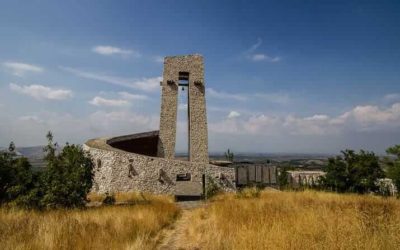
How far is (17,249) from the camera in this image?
550 centimetres

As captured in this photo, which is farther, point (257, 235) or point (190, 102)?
point (190, 102)

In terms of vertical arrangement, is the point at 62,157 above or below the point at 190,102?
below

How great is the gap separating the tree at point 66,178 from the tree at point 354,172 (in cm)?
1336

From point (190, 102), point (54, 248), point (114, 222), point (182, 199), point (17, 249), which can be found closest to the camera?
point (17, 249)

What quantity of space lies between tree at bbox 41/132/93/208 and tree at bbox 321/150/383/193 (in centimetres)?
1336

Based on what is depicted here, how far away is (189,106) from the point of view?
968 inches

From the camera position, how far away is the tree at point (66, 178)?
12.2 meters

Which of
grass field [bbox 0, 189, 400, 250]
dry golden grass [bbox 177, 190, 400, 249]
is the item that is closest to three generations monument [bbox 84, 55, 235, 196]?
grass field [bbox 0, 189, 400, 250]

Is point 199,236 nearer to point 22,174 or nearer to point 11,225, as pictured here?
point 11,225

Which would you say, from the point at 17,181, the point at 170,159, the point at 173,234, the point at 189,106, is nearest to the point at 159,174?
the point at 170,159

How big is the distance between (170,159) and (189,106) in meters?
7.22

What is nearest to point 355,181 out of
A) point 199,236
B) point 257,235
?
point 199,236

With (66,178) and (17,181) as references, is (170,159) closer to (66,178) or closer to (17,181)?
(66,178)

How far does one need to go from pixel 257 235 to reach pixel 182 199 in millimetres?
12351
